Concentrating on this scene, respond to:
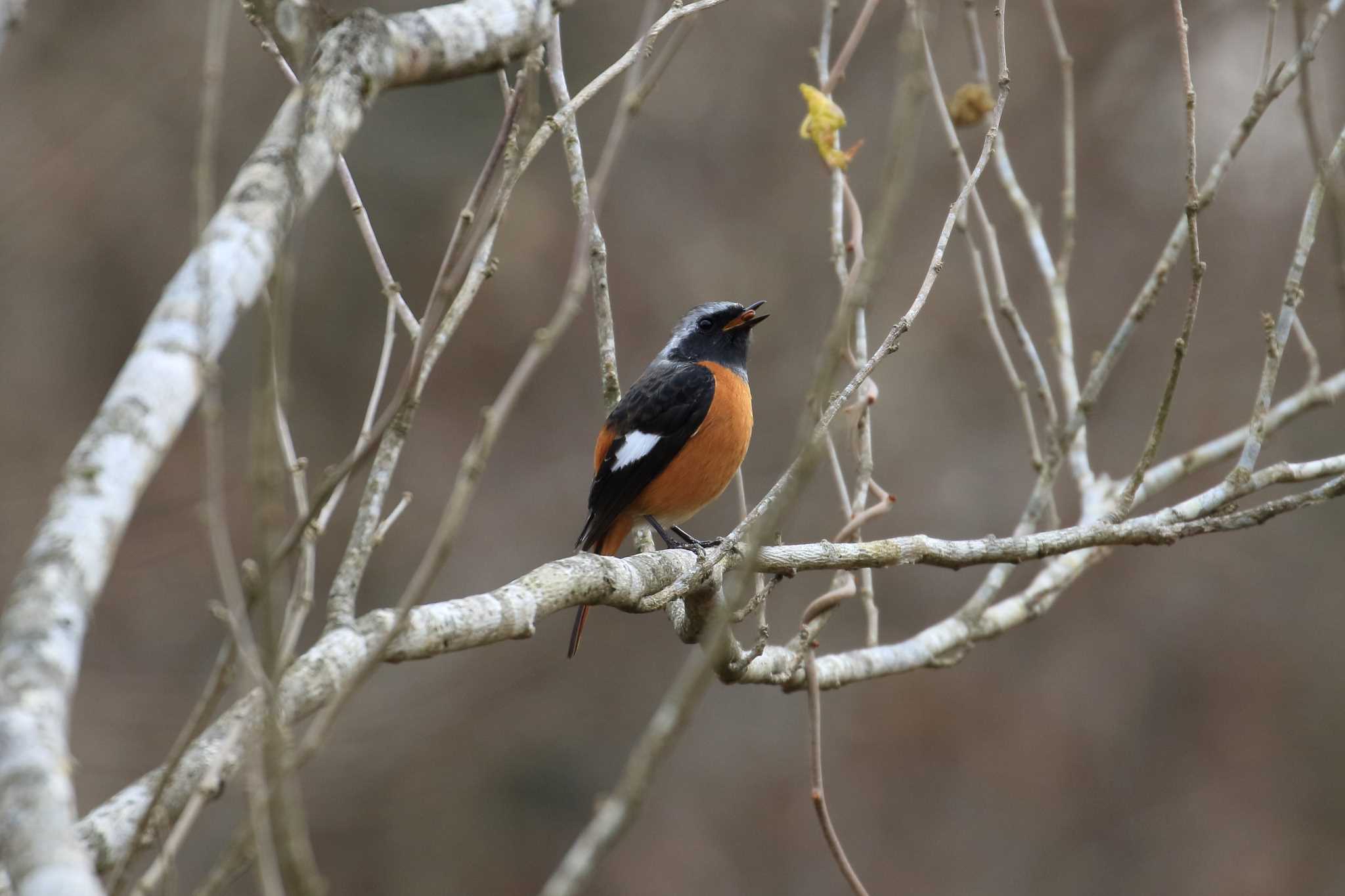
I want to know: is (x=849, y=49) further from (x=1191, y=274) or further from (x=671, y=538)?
(x=671, y=538)

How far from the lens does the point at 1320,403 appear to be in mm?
4359

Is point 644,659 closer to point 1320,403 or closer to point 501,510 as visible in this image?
point 501,510

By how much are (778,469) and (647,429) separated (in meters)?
5.56

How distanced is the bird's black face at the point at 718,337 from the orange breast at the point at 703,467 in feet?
1.34

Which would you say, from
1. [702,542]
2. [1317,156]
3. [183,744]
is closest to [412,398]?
[183,744]

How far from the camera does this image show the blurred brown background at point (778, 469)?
11.1 meters

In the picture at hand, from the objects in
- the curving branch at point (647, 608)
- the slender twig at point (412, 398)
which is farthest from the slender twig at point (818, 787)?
the slender twig at point (412, 398)

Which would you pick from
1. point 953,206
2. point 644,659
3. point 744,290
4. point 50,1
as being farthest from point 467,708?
point 953,206

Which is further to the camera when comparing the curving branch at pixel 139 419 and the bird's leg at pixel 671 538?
the bird's leg at pixel 671 538

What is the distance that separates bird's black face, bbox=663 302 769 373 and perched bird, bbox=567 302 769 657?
9.8 inches

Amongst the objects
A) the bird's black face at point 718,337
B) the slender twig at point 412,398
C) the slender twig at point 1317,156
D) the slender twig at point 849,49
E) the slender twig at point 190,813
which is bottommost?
the slender twig at point 190,813

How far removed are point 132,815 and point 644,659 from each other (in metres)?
9.87

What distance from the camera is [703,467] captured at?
540 centimetres

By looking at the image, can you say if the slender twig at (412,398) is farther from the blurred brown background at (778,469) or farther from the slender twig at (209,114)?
the blurred brown background at (778,469)
